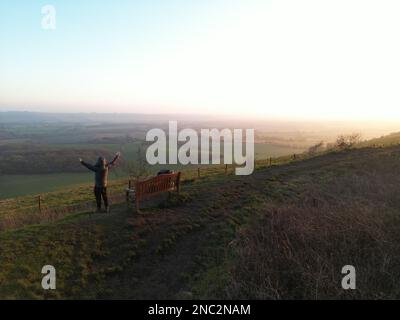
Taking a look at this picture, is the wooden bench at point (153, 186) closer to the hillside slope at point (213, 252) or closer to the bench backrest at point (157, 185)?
the bench backrest at point (157, 185)

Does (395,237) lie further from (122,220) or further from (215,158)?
(215,158)

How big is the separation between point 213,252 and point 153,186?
4383 millimetres

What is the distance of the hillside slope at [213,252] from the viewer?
6.45m

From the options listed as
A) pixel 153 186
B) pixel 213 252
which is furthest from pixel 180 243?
pixel 153 186

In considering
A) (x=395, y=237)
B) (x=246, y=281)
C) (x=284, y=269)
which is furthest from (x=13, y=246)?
(x=395, y=237)

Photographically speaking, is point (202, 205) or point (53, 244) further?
point (202, 205)

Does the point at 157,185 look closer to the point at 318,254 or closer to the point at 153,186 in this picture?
the point at 153,186

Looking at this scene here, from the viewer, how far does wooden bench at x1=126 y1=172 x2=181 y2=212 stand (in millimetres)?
11727

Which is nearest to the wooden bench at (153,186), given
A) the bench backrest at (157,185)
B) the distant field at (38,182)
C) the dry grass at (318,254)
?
the bench backrest at (157,185)

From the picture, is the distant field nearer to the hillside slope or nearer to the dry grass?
the hillside slope

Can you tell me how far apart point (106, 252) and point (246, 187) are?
846 cm

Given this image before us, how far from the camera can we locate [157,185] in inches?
505

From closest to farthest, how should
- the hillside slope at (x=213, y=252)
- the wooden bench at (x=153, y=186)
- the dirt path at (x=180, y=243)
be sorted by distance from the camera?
the hillside slope at (x=213, y=252)
the dirt path at (x=180, y=243)
the wooden bench at (x=153, y=186)
